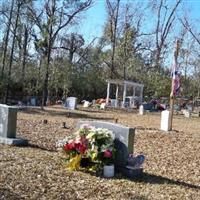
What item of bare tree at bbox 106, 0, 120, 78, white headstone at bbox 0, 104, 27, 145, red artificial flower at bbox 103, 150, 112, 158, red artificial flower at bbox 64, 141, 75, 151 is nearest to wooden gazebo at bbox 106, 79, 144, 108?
bare tree at bbox 106, 0, 120, 78

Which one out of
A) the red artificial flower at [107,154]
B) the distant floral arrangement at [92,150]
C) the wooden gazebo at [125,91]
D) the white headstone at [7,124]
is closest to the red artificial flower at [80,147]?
the distant floral arrangement at [92,150]

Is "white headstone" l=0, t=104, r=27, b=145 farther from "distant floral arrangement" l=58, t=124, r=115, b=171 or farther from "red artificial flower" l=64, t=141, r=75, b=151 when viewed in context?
"distant floral arrangement" l=58, t=124, r=115, b=171

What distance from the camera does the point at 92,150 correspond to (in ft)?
26.3

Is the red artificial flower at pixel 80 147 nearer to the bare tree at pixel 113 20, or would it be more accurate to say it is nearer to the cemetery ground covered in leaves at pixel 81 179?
the cemetery ground covered in leaves at pixel 81 179

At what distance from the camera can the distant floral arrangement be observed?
798cm

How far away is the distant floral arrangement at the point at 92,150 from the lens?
7977 mm

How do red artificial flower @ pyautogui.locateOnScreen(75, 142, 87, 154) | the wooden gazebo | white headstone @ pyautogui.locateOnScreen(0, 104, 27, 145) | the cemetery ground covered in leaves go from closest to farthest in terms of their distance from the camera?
Result: 1. the cemetery ground covered in leaves
2. red artificial flower @ pyautogui.locateOnScreen(75, 142, 87, 154)
3. white headstone @ pyautogui.locateOnScreen(0, 104, 27, 145)
4. the wooden gazebo

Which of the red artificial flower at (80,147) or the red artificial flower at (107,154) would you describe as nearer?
the red artificial flower at (107,154)

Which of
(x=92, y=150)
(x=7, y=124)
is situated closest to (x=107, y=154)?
(x=92, y=150)

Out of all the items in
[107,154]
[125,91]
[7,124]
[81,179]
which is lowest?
[81,179]

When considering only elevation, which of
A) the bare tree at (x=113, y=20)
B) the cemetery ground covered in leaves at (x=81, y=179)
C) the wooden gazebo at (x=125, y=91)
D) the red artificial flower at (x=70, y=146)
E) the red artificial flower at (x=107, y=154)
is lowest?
the cemetery ground covered in leaves at (x=81, y=179)

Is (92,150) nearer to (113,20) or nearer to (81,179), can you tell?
(81,179)

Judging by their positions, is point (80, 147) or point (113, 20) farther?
point (113, 20)

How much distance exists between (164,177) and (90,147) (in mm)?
1508
